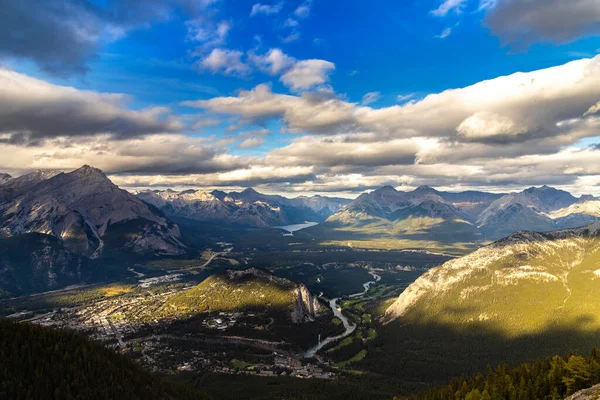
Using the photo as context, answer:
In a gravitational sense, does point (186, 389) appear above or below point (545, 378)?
below

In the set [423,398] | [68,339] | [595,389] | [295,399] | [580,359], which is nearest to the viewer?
[595,389]

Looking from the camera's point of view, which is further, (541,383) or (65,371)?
(65,371)

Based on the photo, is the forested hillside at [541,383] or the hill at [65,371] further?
the hill at [65,371]

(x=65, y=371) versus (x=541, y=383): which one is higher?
(x=65, y=371)

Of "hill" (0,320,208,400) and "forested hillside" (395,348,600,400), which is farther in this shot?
"hill" (0,320,208,400)

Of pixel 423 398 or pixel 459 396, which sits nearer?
pixel 459 396

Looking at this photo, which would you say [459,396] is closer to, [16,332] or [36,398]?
[36,398]

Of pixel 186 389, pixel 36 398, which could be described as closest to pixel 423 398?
pixel 186 389

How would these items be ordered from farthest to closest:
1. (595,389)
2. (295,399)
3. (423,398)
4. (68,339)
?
(295,399) < (68,339) < (423,398) < (595,389)
